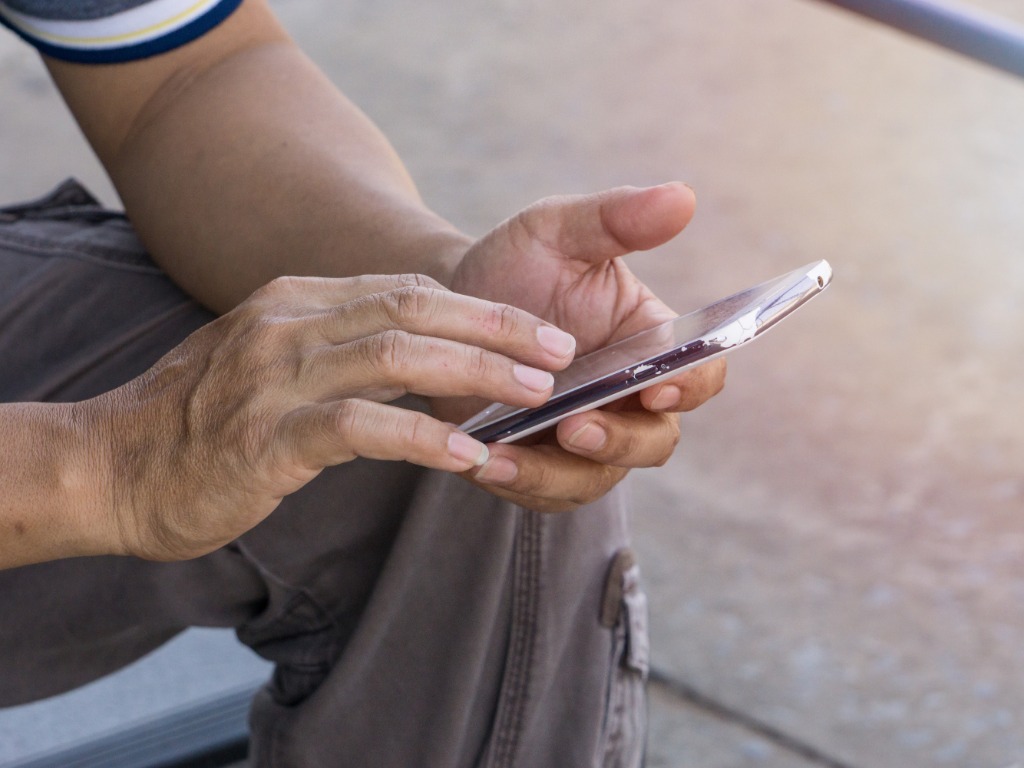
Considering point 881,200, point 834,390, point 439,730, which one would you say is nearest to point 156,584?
point 439,730

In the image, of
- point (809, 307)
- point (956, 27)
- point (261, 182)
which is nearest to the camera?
point (261, 182)

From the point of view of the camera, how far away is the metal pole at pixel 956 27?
44.2 inches

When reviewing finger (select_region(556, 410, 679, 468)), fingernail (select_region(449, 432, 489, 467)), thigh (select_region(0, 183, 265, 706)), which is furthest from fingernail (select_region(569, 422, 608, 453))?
thigh (select_region(0, 183, 265, 706))

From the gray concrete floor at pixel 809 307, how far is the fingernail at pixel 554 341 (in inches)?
38.1

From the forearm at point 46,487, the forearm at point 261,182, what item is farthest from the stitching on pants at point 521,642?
the forearm at point 46,487

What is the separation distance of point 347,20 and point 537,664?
315cm

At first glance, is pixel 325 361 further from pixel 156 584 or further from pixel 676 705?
pixel 676 705

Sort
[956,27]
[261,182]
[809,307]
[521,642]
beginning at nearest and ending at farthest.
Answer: [521,642]
[261,182]
[956,27]
[809,307]

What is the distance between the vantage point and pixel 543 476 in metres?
0.77

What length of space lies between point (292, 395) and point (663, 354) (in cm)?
22

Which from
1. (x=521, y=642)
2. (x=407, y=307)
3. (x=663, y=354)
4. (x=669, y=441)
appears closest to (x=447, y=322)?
(x=407, y=307)

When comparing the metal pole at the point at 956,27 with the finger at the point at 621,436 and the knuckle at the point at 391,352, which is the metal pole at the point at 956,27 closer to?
the finger at the point at 621,436

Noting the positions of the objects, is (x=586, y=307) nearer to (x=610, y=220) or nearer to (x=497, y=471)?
(x=610, y=220)

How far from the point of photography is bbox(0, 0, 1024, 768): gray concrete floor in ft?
5.31
